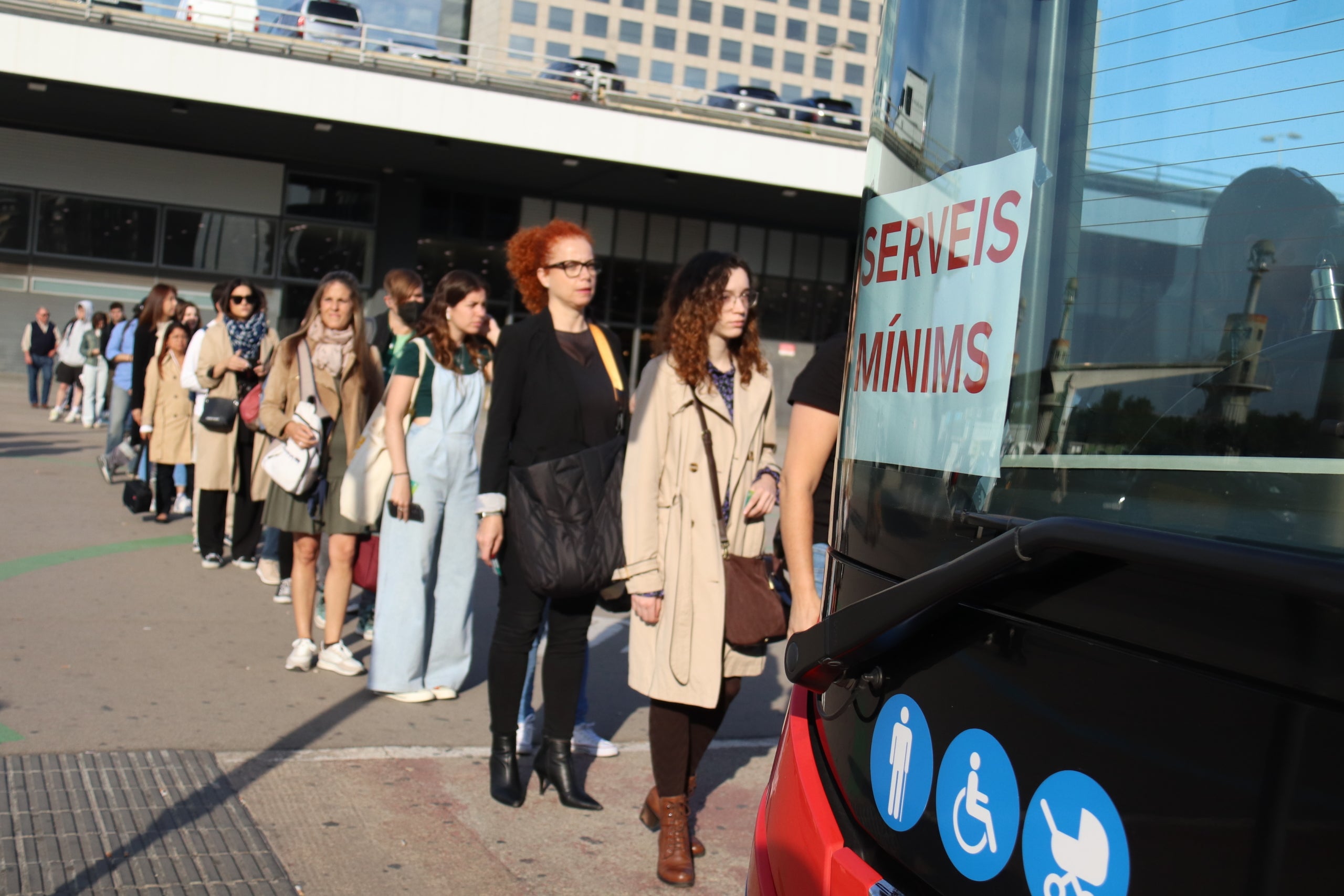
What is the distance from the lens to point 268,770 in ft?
13.3

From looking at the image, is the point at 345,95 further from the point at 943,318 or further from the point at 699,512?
the point at 943,318

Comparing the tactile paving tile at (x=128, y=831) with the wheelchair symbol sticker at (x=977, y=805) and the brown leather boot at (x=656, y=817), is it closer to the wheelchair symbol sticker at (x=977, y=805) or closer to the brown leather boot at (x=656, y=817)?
the brown leather boot at (x=656, y=817)

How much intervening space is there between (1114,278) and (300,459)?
4.77 m

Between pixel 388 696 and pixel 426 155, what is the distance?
68.6 ft

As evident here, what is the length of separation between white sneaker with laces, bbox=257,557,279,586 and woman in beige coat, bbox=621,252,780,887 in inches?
167

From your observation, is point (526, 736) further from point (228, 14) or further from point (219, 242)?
point (219, 242)

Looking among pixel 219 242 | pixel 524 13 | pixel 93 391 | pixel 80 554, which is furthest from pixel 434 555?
pixel 524 13

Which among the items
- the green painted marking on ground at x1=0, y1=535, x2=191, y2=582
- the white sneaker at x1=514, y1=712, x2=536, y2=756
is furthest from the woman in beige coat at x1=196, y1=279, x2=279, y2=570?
the white sneaker at x1=514, y1=712, x2=536, y2=756

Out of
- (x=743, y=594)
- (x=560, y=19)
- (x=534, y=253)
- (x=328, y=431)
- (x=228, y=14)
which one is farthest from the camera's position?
(x=560, y=19)

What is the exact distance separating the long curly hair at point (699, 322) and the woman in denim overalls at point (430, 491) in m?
1.43

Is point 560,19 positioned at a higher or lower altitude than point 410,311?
higher

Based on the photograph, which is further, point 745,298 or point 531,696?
point 531,696

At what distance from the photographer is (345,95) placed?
21.3 m

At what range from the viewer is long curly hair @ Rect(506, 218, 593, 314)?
4.21 meters
